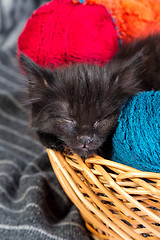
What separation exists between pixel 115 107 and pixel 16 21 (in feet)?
5.34

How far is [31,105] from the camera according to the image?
1.02 m

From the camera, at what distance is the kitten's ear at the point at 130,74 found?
2.95 ft

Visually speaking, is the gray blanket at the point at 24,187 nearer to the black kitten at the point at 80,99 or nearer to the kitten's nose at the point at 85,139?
the black kitten at the point at 80,99

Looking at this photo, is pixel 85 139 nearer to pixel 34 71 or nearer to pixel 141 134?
pixel 141 134

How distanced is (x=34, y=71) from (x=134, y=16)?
1.91 feet

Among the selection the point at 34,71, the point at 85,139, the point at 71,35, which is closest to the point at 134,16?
the point at 71,35

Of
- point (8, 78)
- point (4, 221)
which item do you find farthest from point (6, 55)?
point (4, 221)

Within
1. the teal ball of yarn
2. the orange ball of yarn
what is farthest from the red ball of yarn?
the teal ball of yarn

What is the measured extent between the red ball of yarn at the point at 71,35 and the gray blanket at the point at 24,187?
133 mm

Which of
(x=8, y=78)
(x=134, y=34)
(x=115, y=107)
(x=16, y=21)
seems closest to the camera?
(x=115, y=107)

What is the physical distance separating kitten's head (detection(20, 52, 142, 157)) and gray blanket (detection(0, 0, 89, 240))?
0.16 m

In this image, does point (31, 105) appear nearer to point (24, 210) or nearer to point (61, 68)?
point (61, 68)

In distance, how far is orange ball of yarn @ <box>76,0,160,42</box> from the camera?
3.85 ft

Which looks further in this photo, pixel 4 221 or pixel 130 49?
pixel 130 49
